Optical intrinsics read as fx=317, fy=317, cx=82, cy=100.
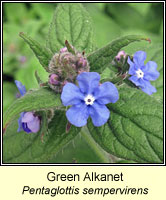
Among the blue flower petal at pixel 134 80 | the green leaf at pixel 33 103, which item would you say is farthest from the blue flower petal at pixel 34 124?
the blue flower petal at pixel 134 80

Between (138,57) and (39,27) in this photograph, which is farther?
(39,27)

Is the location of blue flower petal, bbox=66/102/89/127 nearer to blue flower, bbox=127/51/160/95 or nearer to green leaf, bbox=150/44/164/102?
blue flower, bbox=127/51/160/95

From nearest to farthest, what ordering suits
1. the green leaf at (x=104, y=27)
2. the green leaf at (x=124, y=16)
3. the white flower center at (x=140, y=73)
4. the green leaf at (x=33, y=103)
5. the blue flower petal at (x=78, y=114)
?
the green leaf at (x=33, y=103) < the blue flower petal at (x=78, y=114) < the white flower center at (x=140, y=73) < the green leaf at (x=104, y=27) < the green leaf at (x=124, y=16)

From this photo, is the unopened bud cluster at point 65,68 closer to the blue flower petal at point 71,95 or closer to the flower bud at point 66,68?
the flower bud at point 66,68

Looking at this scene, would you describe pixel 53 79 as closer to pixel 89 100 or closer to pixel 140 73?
pixel 89 100

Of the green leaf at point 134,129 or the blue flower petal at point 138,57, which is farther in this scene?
the blue flower petal at point 138,57

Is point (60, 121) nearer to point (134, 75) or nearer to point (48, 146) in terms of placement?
point (48, 146)

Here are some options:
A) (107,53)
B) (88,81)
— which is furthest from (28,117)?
(107,53)
